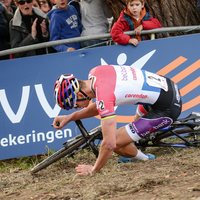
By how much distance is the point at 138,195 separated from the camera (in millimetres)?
2803

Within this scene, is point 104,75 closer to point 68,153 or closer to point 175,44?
point 68,153

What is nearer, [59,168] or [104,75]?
[104,75]

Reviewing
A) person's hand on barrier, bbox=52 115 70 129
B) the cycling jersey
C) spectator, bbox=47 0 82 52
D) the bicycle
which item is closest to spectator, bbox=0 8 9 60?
spectator, bbox=47 0 82 52

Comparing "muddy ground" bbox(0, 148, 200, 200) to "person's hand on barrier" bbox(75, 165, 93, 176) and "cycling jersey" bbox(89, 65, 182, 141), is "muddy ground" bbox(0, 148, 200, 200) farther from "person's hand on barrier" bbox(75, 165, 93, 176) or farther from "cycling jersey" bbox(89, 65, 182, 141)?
"cycling jersey" bbox(89, 65, 182, 141)

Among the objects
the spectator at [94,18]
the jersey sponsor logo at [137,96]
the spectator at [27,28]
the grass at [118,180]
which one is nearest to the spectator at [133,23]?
the spectator at [94,18]

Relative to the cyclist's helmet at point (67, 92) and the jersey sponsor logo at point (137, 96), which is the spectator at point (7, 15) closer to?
the cyclist's helmet at point (67, 92)

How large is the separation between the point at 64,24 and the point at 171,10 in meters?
2.37

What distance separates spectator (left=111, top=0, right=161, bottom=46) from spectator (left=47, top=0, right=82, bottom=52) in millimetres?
953

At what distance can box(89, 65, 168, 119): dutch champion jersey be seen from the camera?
11.1ft

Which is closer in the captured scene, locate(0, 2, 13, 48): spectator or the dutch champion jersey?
the dutch champion jersey

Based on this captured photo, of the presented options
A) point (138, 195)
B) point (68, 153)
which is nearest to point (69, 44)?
point (68, 153)

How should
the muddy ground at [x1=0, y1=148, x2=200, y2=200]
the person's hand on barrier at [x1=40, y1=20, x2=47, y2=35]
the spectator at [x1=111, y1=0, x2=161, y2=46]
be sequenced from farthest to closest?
the person's hand on barrier at [x1=40, y1=20, x2=47, y2=35], the spectator at [x1=111, y1=0, x2=161, y2=46], the muddy ground at [x1=0, y1=148, x2=200, y2=200]

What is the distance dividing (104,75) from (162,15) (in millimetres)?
3225

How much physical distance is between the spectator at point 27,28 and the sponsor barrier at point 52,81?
48 centimetres
